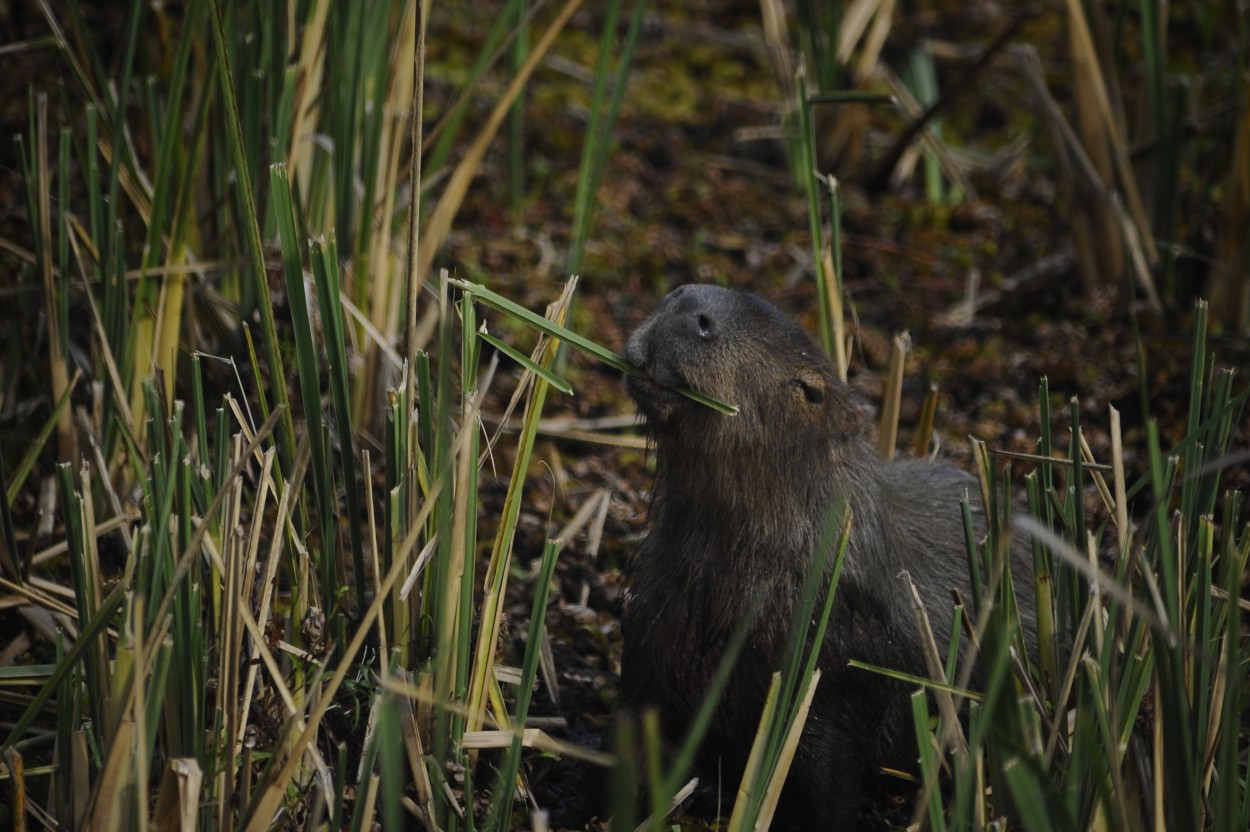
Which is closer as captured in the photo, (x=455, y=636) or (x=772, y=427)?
(x=455, y=636)

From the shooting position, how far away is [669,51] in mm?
5969

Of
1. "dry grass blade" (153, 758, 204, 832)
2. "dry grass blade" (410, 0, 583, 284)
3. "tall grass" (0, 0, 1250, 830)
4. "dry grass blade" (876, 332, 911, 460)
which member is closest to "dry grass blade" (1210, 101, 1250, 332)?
"tall grass" (0, 0, 1250, 830)

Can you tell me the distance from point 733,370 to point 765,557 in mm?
429

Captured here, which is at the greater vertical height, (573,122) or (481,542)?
(573,122)

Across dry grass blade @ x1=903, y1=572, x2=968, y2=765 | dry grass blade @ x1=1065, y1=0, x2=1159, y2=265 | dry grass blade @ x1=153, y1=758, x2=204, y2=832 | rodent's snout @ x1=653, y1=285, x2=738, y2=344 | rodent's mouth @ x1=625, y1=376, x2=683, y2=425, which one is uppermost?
dry grass blade @ x1=1065, y1=0, x2=1159, y2=265

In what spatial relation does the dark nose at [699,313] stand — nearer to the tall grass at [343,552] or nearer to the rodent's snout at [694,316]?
the rodent's snout at [694,316]

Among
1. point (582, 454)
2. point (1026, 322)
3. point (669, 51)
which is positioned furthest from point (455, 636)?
point (669, 51)

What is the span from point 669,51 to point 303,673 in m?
4.01

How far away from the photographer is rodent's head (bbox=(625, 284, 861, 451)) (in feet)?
8.85

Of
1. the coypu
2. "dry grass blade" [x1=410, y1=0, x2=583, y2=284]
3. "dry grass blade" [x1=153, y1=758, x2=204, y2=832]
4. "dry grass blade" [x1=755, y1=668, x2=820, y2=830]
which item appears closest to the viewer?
"dry grass blade" [x1=153, y1=758, x2=204, y2=832]

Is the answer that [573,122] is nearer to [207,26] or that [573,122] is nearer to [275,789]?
[207,26]

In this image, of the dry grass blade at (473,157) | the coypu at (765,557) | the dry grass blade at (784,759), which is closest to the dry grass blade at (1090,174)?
the dry grass blade at (473,157)

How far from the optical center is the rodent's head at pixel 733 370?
270 cm

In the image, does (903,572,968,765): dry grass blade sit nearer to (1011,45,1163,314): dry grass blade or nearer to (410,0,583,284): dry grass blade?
(410,0,583,284): dry grass blade
